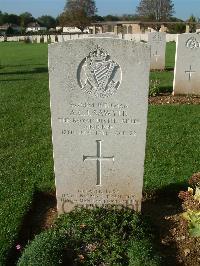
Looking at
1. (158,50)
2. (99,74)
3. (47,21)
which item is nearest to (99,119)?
(99,74)

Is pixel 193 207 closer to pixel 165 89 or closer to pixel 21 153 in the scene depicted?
pixel 21 153

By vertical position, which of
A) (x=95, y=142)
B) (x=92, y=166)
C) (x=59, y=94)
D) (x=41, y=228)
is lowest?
(x=41, y=228)

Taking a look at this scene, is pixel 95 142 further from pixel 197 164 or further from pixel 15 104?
pixel 15 104

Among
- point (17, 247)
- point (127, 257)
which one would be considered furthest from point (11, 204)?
point (127, 257)

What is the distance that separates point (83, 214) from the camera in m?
4.91

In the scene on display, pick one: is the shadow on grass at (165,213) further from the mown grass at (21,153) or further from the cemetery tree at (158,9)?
the cemetery tree at (158,9)

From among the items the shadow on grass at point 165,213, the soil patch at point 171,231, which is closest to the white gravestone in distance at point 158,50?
the shadow on grass at point 165,213

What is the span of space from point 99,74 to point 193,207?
182cm

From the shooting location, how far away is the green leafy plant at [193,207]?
4578 millimetres

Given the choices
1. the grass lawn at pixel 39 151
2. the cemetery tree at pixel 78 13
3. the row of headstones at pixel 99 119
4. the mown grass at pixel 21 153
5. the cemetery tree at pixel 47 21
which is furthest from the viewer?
the cemetery tree at pixel 47 21

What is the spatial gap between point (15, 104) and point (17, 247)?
755 centimetres

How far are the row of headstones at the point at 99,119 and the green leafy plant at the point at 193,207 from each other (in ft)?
1.85

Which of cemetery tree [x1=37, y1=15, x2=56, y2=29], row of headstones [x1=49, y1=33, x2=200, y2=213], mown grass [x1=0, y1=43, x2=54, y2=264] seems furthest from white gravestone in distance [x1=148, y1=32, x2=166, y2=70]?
cemetery tree [x1=37, y1=15, x2=56, y2=29]

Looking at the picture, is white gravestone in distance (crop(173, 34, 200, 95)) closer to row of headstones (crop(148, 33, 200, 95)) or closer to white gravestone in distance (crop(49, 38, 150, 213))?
row of headstones (crop(148, 33, 200, 95))
